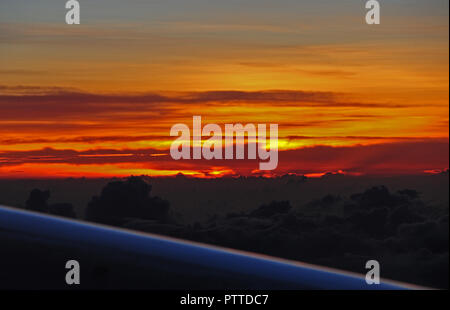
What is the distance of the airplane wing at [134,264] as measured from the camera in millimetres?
3311

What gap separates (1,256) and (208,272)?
1.10 metres

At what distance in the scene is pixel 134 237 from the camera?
3754mm

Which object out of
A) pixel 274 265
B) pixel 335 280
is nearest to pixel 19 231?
pixel 274 265

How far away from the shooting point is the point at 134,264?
3.41 meters

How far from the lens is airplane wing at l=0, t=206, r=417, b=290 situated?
3311 millimetres

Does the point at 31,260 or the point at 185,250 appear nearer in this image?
the point at 31,260

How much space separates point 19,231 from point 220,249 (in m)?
1.15

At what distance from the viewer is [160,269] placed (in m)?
3.39

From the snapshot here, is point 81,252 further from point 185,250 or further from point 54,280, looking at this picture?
point 185,250
